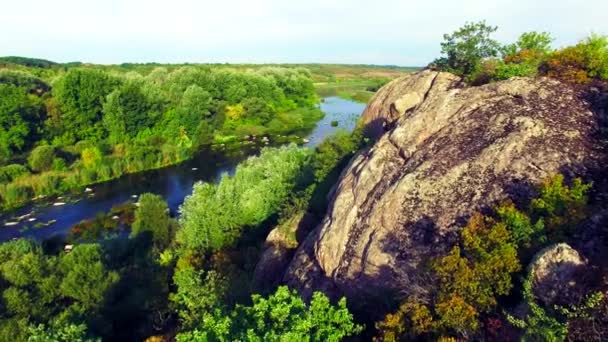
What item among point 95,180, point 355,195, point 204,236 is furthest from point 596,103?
point 95,180

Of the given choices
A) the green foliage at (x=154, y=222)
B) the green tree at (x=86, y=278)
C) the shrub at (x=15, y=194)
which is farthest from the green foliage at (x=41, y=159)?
the green tree at (x=86, y=278)

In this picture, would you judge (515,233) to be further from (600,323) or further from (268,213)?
(268,213)

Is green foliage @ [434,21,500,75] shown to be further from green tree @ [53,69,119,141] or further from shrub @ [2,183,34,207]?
green tree @ [53,69,119,141]

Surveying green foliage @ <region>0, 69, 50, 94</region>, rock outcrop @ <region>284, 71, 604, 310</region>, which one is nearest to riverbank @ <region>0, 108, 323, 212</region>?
green foliage @ <region>0, 69, 50, 94</region>

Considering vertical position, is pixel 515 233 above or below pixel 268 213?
above

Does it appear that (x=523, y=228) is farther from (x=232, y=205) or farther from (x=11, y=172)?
(x=11, y=172)

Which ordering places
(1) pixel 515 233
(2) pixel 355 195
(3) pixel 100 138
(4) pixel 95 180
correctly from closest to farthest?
(1) pixel 515 233 → (2) pixel 355 195 → (4) pixel 95 180 → (3) pixel 100 138
